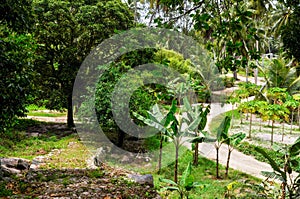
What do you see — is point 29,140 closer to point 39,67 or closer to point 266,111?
point 39,67

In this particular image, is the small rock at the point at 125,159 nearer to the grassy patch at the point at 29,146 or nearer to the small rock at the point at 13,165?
the grassy patch at the point at 29,146

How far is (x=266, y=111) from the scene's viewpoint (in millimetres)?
11422

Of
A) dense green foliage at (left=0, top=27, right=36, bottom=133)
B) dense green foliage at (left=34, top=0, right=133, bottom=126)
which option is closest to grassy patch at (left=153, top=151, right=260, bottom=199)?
dense green foliage at (left=0, top=27, right=36, bottom=133)

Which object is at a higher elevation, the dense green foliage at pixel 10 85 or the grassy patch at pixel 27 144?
the dense green foliage at pixel 10 85

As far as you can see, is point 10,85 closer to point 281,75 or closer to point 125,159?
point 125,159

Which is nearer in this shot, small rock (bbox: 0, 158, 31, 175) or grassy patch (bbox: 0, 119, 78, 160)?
small rock (bbox: 0, 158, 31, 175)

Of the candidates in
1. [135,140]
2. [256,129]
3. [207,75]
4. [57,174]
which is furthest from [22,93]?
[207,75]

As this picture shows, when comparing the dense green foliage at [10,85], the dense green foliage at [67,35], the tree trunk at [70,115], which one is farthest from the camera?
the tree trunk at [70,115]

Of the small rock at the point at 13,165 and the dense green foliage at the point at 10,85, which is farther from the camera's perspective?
the small rock at the point at 13,165

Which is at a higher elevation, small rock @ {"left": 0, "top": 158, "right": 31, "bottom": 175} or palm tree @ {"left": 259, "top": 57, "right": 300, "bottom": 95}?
palm tree @ {"left": 259, "top": 57, "right": 300, "bottom": 95}

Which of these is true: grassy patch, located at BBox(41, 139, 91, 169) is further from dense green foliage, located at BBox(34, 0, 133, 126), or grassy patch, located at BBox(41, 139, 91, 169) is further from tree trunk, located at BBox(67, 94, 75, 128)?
dense green foliage, located at BBox(34, 0, 133, 126)

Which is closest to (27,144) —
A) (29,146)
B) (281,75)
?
(29,146)

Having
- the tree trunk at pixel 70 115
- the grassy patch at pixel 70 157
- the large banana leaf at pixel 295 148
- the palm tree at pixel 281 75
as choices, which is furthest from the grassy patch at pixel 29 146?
the palm tree at pixel 281 75

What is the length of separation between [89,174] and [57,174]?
68cm
